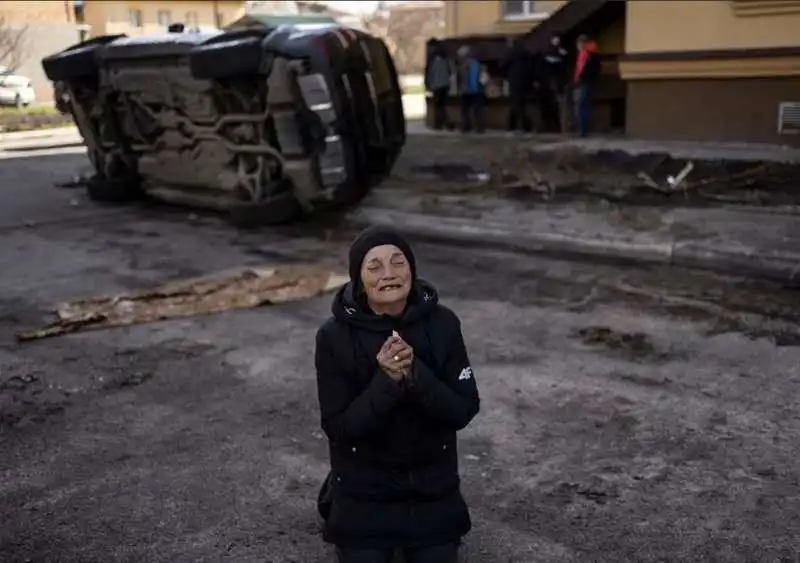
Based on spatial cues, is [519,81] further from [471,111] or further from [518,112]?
[471,111]

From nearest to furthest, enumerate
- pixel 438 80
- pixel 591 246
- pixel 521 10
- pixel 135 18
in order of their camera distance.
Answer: pixel 591 246
pixel 438 80
pixel 521 10
pixel 135 18

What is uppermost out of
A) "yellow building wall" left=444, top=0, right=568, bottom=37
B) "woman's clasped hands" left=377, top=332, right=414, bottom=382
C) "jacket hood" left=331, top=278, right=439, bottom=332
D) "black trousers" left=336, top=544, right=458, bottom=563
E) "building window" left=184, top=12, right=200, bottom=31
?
"building window" left=184, top=12, right=200, bottom=31

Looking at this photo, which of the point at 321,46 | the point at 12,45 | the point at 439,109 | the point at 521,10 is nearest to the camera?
the point at 321,46

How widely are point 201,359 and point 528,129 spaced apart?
1205 cm

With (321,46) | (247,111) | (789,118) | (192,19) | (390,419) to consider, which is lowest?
(789,118)

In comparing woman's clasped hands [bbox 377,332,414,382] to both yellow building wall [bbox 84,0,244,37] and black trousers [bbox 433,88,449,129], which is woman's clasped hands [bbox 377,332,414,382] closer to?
black trousers [bbox 433,88,449,129]

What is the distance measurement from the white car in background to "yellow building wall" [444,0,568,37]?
17.6 m

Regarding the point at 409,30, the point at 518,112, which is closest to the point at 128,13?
the point at 409,30

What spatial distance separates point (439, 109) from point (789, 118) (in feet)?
24.6

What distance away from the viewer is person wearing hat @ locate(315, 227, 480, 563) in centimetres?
270

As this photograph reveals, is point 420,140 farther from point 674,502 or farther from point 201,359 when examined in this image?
point 674,502

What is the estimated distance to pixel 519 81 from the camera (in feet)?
52.1

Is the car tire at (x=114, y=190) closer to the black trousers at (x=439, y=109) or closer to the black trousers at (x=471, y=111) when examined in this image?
the black trousers at (x=471, y=111)

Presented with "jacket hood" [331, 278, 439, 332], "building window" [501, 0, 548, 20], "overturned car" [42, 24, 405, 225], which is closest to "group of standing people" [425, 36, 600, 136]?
"building window" [501, 0, 548, 20]
